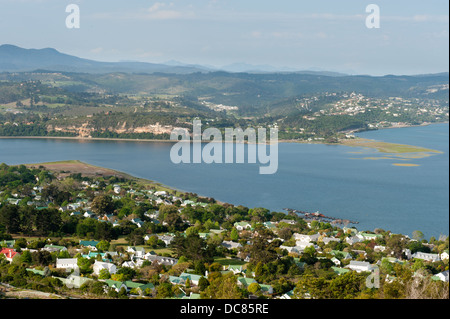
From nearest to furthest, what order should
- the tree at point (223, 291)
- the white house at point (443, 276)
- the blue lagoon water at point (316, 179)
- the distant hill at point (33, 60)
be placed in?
the tree at point (223, 291)
the white house at point (443, 276)
the blue lagoon water at point (316, 179)
the distant hill at point (33, 60)

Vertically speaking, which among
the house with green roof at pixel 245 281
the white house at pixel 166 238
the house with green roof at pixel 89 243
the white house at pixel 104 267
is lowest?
the white house at pixel 166 238

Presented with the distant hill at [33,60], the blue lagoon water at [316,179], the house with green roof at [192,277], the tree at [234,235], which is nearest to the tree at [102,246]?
the house with green roof at [192,277]

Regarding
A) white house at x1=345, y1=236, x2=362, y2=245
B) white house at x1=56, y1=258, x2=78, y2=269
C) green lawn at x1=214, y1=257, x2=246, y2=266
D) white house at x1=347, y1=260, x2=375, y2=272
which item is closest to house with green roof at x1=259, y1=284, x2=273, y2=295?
green lawn at x1=214, y1=257, x2=246, y2=266

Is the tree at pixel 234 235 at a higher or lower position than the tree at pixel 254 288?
lower

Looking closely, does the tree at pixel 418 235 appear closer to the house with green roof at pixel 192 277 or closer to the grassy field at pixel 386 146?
the house with green roof at pixel 192 277

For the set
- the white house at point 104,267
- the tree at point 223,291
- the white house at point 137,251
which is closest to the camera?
the tree at point 223,291

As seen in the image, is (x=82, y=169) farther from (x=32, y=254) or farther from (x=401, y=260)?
(x=401, y=260)
